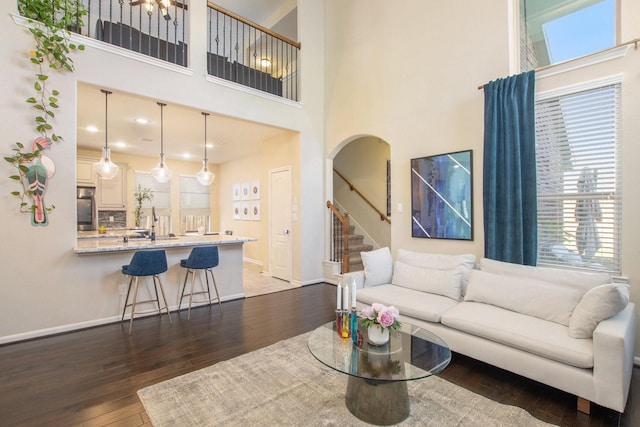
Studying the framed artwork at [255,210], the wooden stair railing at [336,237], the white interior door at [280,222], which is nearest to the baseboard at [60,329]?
the white interior door at [280,222]

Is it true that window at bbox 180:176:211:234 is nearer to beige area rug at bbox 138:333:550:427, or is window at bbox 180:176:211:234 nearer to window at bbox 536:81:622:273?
beige area rug at bbox 138:333:550:427

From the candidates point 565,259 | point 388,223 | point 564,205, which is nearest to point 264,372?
point 565,259

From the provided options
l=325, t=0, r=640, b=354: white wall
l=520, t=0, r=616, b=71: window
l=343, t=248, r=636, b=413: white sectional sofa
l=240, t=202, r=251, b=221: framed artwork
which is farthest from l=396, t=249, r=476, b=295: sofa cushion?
l=240, t=202, r=251, b=221: framed artwork

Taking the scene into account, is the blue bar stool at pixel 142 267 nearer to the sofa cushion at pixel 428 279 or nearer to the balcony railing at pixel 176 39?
the balcony railing at pixel 176 39

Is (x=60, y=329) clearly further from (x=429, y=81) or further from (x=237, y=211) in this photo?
(x=429, y=81)

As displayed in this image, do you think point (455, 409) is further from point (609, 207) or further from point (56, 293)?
point (56, 293)

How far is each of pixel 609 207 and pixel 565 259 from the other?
2.08 ft

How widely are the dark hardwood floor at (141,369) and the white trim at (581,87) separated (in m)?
2.64

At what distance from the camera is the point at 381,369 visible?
1.82 meters

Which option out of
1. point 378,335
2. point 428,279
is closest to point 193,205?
point 428,279

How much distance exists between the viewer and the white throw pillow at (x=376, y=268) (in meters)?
3.70

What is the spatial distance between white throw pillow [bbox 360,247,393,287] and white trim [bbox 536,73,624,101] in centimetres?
249

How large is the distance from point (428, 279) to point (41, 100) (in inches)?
185

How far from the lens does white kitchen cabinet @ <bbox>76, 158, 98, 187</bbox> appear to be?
6766 mm
